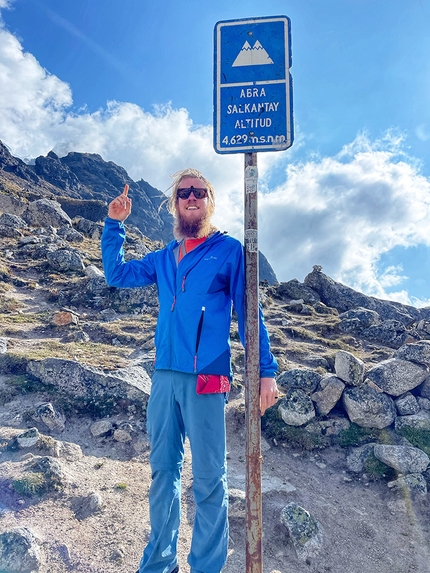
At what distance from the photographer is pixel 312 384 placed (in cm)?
757

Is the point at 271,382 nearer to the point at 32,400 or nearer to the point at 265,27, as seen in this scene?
the point at 265,27

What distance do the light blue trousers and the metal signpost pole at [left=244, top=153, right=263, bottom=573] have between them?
1.17 ft

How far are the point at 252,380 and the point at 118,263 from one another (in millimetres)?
1712

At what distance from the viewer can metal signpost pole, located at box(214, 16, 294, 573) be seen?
2758mm

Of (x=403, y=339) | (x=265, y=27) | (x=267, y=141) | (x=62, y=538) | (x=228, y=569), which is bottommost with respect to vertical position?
(x=228, y=569)

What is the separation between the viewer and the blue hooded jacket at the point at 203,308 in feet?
10.0

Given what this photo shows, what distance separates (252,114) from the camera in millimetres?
2814

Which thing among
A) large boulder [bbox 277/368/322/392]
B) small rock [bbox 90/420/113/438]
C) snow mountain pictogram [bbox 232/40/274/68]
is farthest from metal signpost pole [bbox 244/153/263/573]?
large boulder [bbox 277/368/322/392]

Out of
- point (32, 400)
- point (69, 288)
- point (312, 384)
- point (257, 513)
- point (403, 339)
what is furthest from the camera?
point (69, 288)

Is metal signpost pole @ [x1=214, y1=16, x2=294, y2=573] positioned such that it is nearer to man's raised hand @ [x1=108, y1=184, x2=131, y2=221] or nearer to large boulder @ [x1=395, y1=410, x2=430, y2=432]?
man's raised hand @ [x1=108, y1=184, x2=131, y2=221]

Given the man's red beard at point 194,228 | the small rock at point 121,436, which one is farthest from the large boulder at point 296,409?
the man's red beard at point 194,228

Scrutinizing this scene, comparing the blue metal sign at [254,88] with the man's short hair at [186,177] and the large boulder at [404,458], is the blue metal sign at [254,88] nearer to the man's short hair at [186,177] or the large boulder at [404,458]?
the man's short hair at [186,177]

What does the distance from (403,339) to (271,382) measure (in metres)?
14.5

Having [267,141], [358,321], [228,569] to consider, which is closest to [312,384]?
[228,569]
